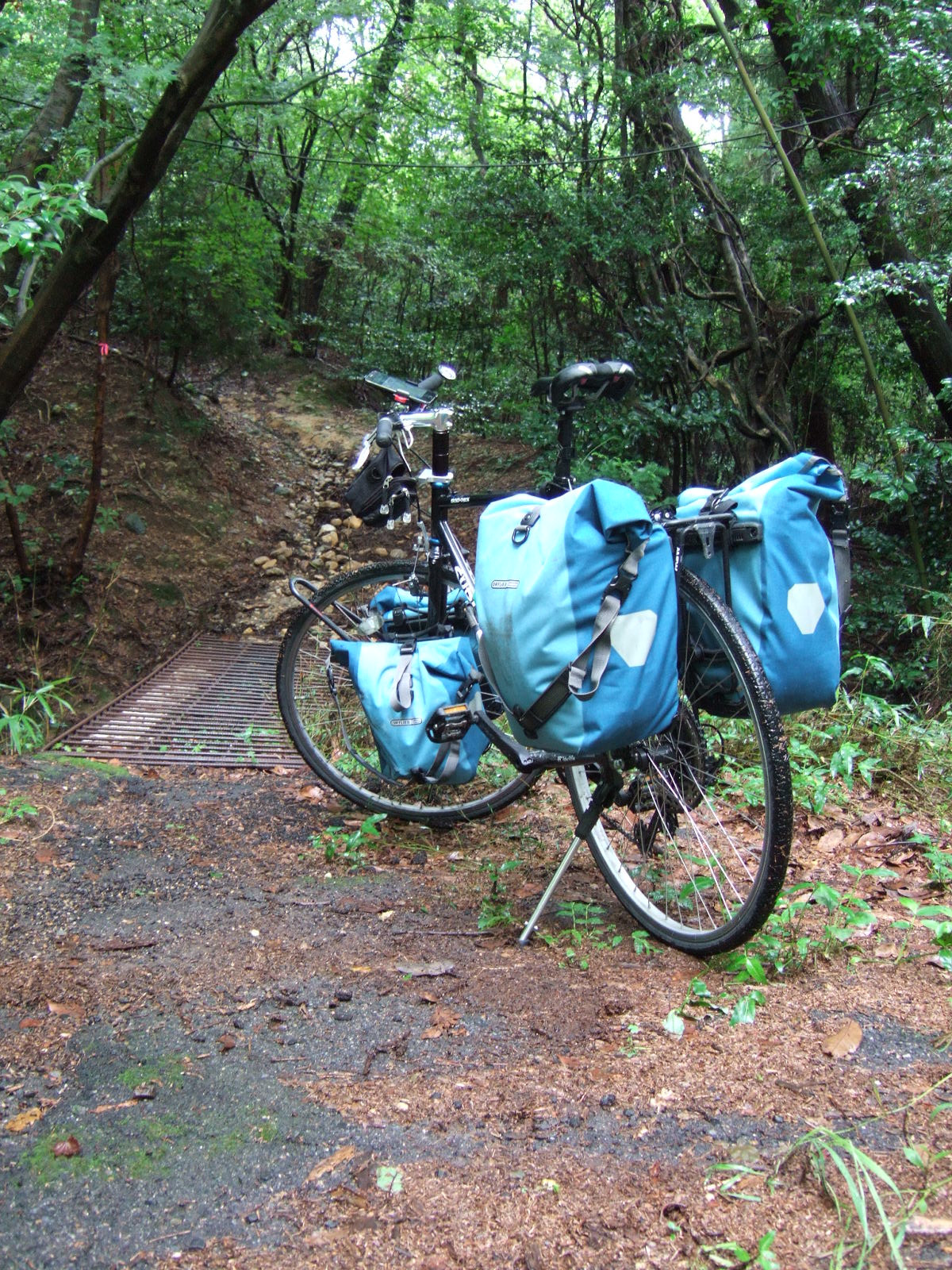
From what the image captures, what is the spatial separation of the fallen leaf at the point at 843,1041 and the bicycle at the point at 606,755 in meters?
0.25

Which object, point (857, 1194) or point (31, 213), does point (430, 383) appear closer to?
point (31, 213)

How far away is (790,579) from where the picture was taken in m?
1.93

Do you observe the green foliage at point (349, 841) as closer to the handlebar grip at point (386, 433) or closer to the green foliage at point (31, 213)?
the handlebar grip at point (386, 433)

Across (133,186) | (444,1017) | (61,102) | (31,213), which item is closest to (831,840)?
(444,1017)

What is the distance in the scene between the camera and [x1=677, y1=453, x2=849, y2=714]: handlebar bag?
191 centimetres

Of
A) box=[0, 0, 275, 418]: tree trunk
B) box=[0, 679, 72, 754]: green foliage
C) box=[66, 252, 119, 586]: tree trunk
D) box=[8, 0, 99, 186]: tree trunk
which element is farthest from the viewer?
box=[66, 252, 119, 586]: tree trunk

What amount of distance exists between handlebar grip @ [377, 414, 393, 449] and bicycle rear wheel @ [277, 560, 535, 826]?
0.42 m

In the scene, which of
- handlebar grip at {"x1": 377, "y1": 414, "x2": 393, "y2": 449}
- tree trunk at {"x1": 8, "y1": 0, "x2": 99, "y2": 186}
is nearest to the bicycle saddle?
handlebar grip at {"x1": 377, "y1": 414, "x2": 393, "y2": 449}

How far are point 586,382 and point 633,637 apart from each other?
0.92m

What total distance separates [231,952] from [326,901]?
0.39 metres

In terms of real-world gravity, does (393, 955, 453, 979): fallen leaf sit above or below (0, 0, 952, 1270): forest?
below

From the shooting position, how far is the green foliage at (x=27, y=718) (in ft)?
12.7

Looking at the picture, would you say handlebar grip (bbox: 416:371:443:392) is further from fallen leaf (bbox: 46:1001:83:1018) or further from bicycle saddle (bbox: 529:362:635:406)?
fallen leaf (bbox: 46:1001:83:1018)

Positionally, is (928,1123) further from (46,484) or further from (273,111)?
(273,111)
